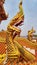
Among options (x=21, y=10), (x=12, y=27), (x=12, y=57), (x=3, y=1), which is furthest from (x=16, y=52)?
(x=3, y=1)

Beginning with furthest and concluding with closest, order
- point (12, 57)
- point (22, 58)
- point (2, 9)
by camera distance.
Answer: point (2, 9)
point (22, 58)
point (12, 57)

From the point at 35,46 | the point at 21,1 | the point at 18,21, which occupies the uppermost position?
the point at 21,1

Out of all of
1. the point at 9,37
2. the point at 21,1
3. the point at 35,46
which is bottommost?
the point at 35,46

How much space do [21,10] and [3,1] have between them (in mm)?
5301

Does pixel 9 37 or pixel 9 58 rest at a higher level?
pixel 9 37

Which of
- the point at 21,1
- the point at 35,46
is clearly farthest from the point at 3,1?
the point at 21,1

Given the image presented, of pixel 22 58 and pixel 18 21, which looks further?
pixel 22 58

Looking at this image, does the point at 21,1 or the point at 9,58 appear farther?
the point at 21,1

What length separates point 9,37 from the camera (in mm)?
4992

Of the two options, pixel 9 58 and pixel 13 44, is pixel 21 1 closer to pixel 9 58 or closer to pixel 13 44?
pixel 13 44

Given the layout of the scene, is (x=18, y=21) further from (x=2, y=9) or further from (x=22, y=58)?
(x=2, y=9)

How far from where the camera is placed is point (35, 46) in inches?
424

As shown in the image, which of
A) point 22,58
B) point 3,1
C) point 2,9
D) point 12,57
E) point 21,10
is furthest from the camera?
point 2,9

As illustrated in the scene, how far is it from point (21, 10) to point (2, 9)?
6317 millimetres
